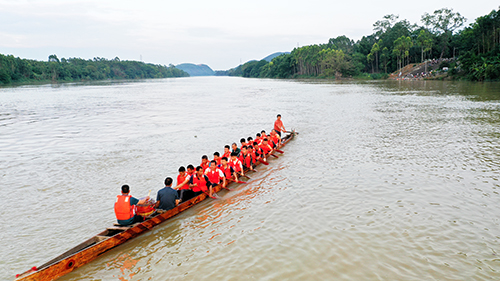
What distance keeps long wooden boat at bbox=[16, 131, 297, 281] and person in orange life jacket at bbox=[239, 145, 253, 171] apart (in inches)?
182

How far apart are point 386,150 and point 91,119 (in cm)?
2515

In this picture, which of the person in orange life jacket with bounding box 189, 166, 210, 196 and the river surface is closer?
the river surface

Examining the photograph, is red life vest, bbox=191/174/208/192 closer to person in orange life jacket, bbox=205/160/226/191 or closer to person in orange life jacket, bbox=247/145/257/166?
person in orange life jacket, bbox=205/160/226/191

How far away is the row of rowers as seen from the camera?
8109 millimetres

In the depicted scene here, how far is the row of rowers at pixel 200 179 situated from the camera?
26.6 ft

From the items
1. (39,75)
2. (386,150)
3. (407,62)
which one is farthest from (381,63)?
(39,75)

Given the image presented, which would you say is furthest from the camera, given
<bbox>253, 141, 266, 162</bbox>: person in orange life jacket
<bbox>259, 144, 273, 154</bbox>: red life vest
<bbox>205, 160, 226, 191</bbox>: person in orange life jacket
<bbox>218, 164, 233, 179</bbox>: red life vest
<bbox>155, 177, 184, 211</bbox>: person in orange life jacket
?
<bbox>259, 144, 273, 154</bbox>: red life vest

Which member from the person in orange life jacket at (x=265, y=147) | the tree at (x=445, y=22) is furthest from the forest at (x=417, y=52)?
the person in orange life jacket at (x=265, y=147)

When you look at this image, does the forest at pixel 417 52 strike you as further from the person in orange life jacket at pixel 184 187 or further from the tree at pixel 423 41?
the person in orange life jacket at pixel 184 187

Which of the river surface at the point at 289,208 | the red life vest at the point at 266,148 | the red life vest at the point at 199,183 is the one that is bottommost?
the river surface at the point at 289,208

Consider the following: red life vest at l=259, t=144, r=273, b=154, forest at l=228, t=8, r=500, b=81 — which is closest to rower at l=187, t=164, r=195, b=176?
red life vest at l=259, t=144, r=273, b=154

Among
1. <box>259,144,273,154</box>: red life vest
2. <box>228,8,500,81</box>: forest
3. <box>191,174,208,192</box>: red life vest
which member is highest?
<box>228,8,500,81</box>: forest

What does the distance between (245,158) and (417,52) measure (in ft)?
309

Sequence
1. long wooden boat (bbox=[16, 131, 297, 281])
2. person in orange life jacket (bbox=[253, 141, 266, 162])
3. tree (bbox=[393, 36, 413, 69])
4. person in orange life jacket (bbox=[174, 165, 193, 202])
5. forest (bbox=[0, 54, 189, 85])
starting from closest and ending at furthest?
Answer: long wooden boat (bbox=[16, 131, 297, 281]) → person in orange life jacket (bbox=[174, 165, 193, 202]) → person in orange life jacket (bbox=[253, 141, 266, 162]) → tree (bbox=[393, 36, 413, 69]) → forest (bbox=[0, 54, 189, 85])
